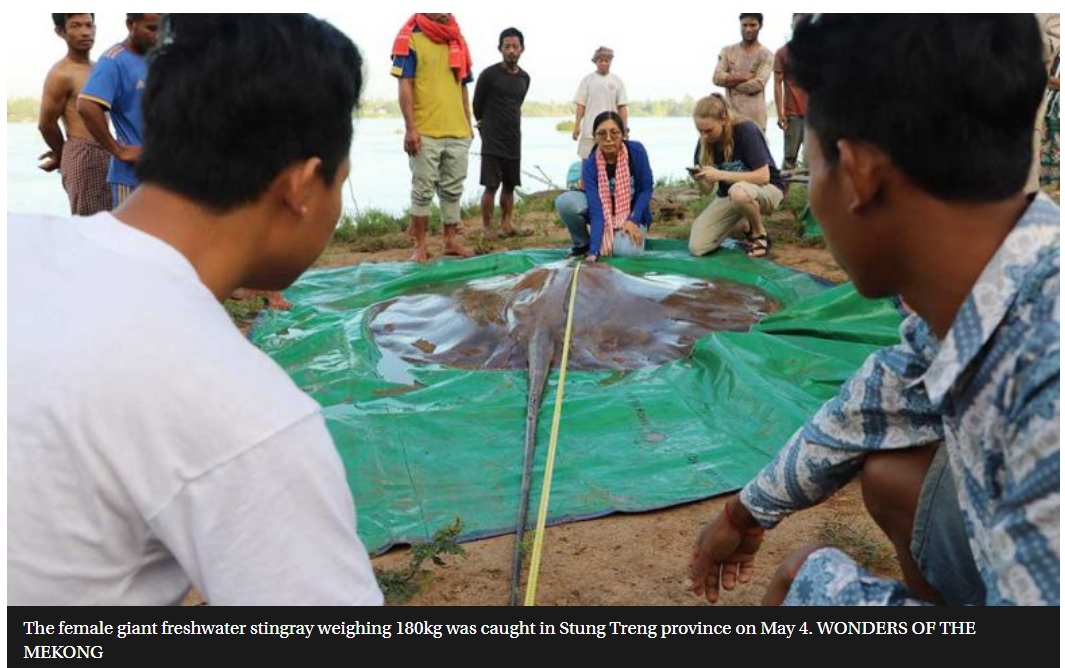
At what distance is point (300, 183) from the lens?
4.06 feet

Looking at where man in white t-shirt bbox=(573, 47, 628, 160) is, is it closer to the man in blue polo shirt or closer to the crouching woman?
the crouching woman

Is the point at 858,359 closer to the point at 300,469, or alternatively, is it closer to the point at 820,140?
the point at 820,140

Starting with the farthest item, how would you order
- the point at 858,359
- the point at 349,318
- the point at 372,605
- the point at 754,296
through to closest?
the point at 754,296 < the point at 349,318 < the point at 858,359 < the point at 372,605

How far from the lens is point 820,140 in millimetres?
1235

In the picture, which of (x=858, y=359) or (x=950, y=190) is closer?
(x=950, y=190)

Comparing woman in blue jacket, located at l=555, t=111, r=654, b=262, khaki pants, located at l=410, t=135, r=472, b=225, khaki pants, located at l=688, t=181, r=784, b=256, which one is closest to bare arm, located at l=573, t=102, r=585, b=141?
khaki pants, located at l=410, t=135, r=472, b=225

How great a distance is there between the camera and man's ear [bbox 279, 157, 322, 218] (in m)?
1.23

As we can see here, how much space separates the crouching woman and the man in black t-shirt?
5.23 ft

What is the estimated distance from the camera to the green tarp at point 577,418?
2.77 m

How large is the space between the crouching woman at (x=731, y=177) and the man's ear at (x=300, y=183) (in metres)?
4.87

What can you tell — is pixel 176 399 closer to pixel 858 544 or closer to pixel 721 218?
pixel 858 544

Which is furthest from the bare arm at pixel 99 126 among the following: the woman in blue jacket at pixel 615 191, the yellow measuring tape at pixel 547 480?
the woman in blue jacket at pixel 615 191
